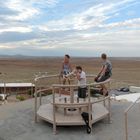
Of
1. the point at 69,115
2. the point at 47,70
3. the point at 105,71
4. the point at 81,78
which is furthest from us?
the point at 47,70

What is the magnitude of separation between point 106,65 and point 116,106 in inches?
48.9

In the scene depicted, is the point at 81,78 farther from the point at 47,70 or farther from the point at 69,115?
the point at 47,70

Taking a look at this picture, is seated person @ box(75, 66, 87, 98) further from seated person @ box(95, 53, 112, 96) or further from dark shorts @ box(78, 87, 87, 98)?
seated person @ box(95, 53, 112, 96)

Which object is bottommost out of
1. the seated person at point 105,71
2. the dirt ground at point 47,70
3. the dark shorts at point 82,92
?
the dirt ground at point 47,70

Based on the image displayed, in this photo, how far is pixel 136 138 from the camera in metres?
5.35

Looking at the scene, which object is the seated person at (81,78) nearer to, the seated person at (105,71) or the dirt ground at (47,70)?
the seated person at (105,71)

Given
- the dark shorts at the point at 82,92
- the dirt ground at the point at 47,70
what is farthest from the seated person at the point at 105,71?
the dirt ground at the point at 47,70

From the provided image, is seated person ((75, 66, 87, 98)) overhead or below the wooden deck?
overhead

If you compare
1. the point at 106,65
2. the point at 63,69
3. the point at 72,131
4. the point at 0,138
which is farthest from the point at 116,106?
the point at 0,138

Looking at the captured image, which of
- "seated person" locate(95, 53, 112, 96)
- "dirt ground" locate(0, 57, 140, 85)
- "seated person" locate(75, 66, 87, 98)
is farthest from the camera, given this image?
"dirt ground" locate(0, 57, 140, 85)

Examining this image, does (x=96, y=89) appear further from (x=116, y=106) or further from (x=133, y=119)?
(x=133, y=119)

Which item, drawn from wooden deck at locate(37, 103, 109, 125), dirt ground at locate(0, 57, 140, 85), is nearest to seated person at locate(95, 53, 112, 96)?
wooden deck at locate(37, 103, 109, 125)

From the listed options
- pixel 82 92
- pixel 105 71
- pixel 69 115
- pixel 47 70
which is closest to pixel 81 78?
pixel 82 92

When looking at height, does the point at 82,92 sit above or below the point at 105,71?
below
